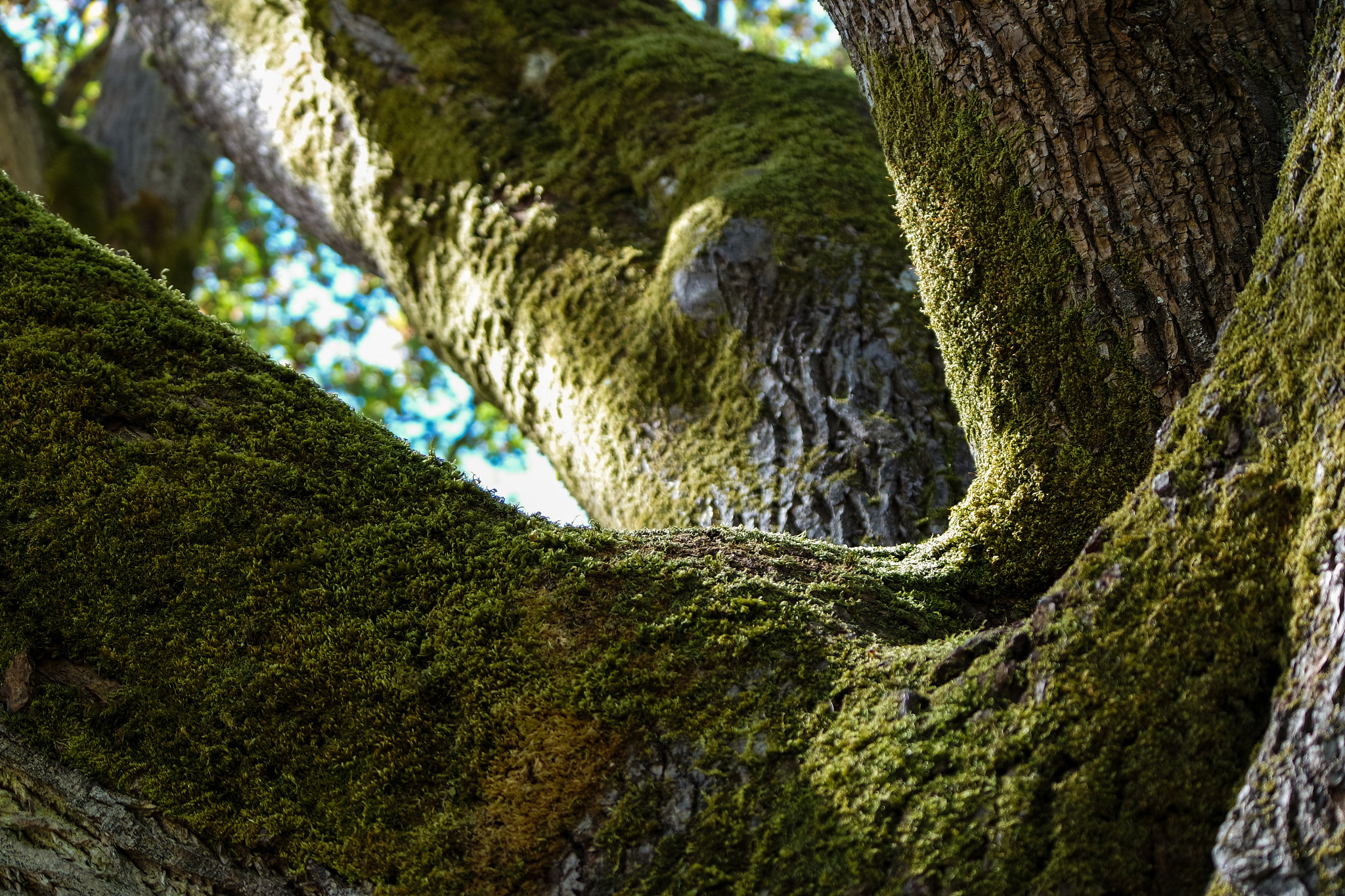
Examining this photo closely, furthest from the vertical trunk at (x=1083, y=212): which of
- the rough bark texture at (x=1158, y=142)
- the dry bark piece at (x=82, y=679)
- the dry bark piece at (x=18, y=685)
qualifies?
the dry bark piece at (x=18, y=685)

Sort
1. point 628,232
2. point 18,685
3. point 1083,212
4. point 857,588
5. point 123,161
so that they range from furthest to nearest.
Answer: point 123,161 → point 628,232 → point 1083,212 → point 857,588 → point 18,685

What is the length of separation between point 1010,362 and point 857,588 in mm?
671

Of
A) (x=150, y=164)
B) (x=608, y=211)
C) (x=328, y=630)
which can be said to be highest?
(x=150, y=164)

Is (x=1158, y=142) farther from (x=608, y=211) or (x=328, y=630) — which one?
(x=608, y=211)

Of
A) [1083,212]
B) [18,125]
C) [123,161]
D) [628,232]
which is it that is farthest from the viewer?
[123,161]

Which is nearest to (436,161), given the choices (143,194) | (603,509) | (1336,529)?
(603,509)

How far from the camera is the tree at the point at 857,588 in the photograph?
1446 mm

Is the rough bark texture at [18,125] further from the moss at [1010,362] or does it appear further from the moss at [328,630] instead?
the moss at [1010,362]

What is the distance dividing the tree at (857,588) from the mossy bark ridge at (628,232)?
320 mm

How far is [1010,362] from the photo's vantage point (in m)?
2.38

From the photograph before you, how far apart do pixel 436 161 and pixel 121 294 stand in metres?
2.13

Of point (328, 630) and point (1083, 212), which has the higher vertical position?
point (1083, 212)

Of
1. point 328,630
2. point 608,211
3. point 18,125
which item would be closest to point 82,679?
point 328,630

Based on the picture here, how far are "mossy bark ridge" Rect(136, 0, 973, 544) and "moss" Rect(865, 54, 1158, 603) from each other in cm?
55
